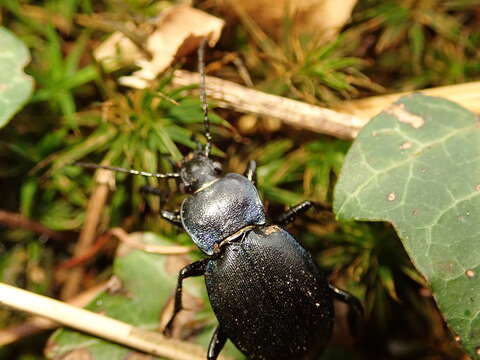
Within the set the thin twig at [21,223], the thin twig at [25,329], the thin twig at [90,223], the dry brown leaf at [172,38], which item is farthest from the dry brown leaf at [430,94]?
the thin twig at [21,223]

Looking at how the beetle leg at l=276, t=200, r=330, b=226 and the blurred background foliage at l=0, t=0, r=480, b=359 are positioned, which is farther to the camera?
the blurred background foliage at l=0, t=0, r=480, b=359

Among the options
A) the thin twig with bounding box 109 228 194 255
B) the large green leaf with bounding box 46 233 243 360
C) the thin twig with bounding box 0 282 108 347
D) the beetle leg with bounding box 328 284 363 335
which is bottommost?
the thin twig with bounding box 0 282 108 347

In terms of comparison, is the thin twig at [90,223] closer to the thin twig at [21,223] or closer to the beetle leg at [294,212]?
the thin twig at [21,223]

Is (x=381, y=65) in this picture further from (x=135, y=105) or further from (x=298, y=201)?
(x=135, y=105)

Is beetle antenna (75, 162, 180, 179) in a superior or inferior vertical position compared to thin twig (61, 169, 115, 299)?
superior

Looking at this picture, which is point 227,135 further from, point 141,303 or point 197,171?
point 141,303

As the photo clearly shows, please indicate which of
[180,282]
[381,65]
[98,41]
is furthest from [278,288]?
[98,41]

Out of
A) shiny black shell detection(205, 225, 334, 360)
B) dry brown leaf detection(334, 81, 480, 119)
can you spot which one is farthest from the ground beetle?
dry brown leaf detection(334, 81, 480, 119)

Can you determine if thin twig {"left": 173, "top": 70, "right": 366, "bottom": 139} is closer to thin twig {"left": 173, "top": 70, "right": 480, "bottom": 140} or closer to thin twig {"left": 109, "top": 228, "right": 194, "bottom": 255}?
thin twig {"left": 173, "top": 70, "right": 480, "bottom": 140}
